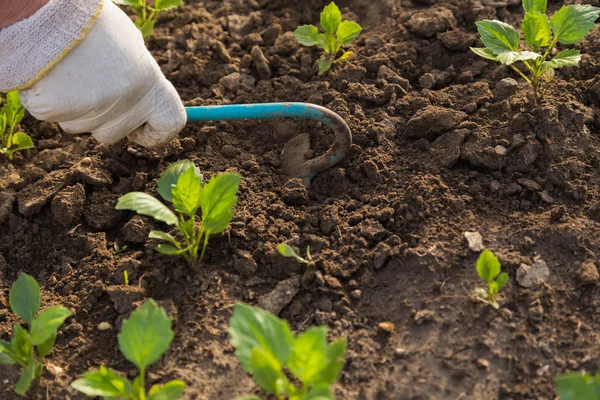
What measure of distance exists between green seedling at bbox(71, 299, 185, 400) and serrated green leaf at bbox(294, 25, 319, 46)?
1.51 metres

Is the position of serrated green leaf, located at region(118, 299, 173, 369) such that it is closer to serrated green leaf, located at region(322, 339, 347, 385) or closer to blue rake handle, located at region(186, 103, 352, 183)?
serrated green leaf, located at region(322, 339, 347, 385)

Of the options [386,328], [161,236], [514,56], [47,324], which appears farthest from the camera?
[514,56]

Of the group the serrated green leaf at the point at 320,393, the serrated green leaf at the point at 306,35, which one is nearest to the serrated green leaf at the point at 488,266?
the serrated green leaf at the point at 320,393

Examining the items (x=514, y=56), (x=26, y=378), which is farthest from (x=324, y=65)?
(x=26, y=378)

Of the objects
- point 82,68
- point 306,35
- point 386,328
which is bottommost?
point 386,328

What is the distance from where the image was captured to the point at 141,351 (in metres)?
1.91

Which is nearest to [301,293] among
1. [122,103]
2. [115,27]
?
[122,103]

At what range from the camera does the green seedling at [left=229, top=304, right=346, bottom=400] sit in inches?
68.7

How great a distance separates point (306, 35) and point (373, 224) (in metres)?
1.02

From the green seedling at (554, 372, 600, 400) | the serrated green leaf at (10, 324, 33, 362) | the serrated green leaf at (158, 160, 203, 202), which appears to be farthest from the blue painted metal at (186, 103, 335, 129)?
the green seedling at (554, 372, 600, 400)

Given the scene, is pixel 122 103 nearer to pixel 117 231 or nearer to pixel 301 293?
pixel 117 231

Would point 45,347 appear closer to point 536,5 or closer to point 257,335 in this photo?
point 257,335

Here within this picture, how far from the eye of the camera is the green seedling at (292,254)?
2205 mm

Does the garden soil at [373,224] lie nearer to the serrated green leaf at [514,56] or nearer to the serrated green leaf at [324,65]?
the serrated green leaf at [324,65]
